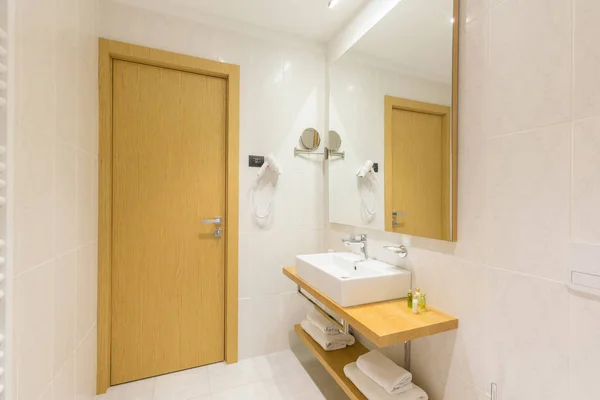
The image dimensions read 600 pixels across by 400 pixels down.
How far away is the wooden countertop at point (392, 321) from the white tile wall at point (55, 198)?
3.61ft

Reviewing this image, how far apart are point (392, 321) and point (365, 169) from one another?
93 centimetres

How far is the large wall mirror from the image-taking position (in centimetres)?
121

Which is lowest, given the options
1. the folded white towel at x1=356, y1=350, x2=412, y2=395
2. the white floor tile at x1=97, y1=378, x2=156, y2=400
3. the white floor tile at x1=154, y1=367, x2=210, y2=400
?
the white floor tile at x1=97, y1=378, x2=156, y2=400

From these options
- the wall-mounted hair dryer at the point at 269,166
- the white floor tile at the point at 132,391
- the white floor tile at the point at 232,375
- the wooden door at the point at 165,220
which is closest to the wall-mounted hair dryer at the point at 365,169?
the wall-mounted hair dryer at the point at 269,166

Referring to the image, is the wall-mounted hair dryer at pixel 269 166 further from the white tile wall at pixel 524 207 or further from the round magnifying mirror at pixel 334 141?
the white tile wall at pixel 524 207

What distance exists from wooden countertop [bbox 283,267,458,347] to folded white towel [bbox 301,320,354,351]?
1.73 ft

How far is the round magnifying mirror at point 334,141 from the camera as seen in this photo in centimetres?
201

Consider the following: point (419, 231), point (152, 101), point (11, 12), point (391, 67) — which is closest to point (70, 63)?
point (11, 12)

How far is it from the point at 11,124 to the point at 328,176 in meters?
1.74

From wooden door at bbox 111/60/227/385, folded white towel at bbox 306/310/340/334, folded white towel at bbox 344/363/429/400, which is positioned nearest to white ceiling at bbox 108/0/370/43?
wooden door at bbox 111/60/227/385

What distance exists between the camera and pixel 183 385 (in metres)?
1.75

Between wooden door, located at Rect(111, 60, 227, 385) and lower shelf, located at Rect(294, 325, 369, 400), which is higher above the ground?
wooden door, located at Rect(111, 60, 227, 385)

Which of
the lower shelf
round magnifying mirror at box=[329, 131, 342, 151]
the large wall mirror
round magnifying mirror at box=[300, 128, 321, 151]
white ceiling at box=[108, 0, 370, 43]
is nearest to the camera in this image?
the large wall mirror

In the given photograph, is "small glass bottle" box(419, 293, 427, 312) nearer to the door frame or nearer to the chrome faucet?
the chrome faucet
